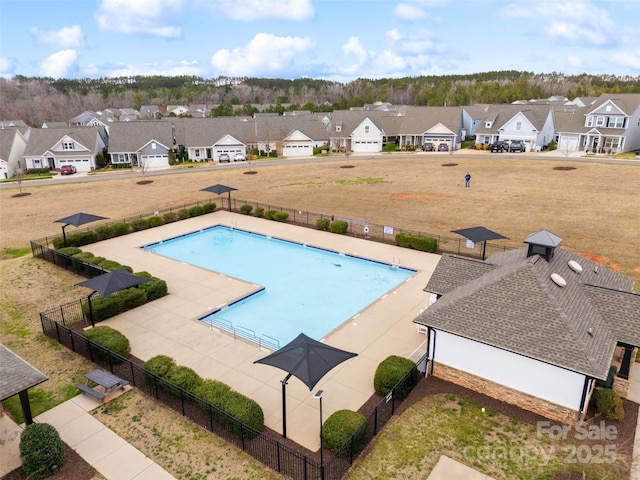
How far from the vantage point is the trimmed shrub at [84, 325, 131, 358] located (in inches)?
637

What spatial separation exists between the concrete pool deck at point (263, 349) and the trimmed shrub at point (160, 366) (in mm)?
1260

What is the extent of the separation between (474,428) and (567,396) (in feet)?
9.79

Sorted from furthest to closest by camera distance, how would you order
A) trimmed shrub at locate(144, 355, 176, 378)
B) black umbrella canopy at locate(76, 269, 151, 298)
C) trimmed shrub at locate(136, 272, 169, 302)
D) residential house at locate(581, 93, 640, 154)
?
residential house at locate(581, 93, 640, 154) < trimmed shrub at locate(136, 272, 169, 302) < black umbrella canopy at locate(76, 269, 151, 298) < trimmed shrub at locate(144, 355, 176, 378)

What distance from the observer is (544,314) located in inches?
531

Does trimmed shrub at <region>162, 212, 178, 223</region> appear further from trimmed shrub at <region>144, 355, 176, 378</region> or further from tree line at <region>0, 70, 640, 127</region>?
tree line at <region>0, 70, 640, 127</region>

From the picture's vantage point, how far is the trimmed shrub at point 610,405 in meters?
12.7

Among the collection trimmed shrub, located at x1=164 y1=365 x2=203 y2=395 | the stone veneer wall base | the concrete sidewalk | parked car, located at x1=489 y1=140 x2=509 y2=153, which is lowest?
the concrete sidewalk

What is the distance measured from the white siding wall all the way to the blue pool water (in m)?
6.42

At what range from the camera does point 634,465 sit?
36.8 ft

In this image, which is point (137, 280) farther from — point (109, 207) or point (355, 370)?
point (109, 207)

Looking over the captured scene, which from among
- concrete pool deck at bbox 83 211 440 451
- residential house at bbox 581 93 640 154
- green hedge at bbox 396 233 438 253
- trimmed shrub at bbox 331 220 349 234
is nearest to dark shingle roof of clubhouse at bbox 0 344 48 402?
concrete pool deck at bbox 83 211 440 451

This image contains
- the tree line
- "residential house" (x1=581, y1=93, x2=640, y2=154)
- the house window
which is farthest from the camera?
the tree line

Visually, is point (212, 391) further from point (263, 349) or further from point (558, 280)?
point (558, 280)

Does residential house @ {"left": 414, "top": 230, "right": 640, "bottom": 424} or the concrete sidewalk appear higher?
residential house @ {"left": 414, "top": 230, "right": 640, "bottom": 424}
